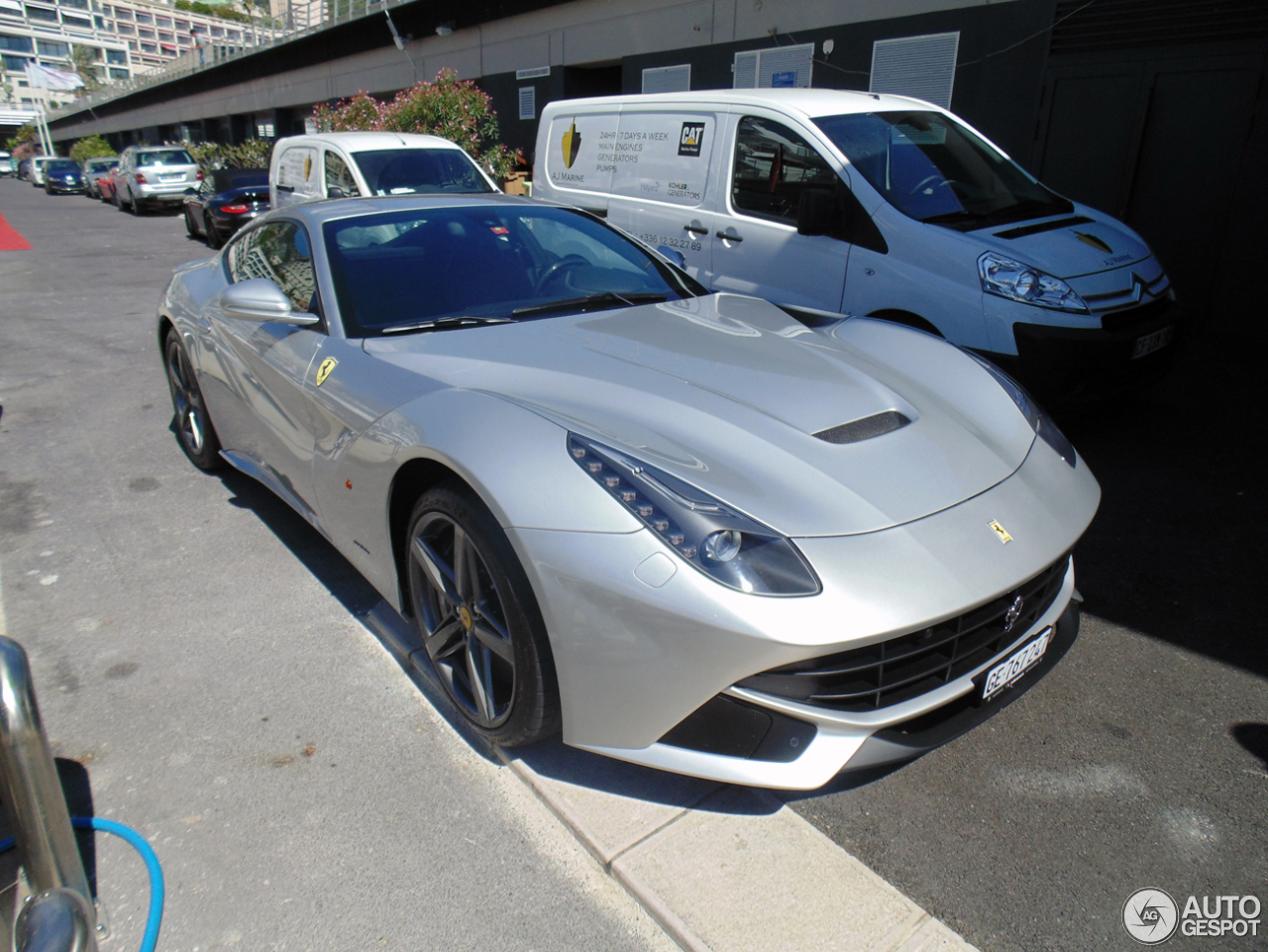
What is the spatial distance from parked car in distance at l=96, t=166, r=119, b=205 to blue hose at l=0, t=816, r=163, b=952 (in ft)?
88.7

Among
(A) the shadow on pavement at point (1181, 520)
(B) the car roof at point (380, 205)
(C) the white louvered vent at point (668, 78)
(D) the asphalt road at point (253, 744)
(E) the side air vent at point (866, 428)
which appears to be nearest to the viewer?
(D) the asphalt road at point (253, 744)

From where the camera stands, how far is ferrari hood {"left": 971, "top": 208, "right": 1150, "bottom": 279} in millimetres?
4539

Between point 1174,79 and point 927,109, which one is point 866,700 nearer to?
point 927,109

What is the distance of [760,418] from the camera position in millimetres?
2307

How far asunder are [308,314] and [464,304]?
0.54 metres

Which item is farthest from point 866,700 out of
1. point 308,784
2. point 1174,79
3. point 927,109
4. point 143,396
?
point 1174,79

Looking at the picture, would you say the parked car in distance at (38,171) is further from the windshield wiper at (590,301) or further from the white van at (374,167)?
the windshield wiper at (590,301)

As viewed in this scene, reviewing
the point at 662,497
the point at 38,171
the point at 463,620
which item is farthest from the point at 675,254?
the point at 38,171

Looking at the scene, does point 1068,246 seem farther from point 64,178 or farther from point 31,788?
point 64,178

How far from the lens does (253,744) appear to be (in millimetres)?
2480

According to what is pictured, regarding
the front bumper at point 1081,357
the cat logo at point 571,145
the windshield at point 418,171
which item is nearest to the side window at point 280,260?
the front bumper at point 1081,357

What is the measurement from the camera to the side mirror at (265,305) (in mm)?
2975

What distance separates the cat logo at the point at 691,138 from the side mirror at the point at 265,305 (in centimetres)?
363

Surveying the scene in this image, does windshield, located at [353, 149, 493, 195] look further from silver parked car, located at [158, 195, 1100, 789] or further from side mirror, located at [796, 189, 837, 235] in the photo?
silver parked car, located at [158, 195, 1100, 789]
